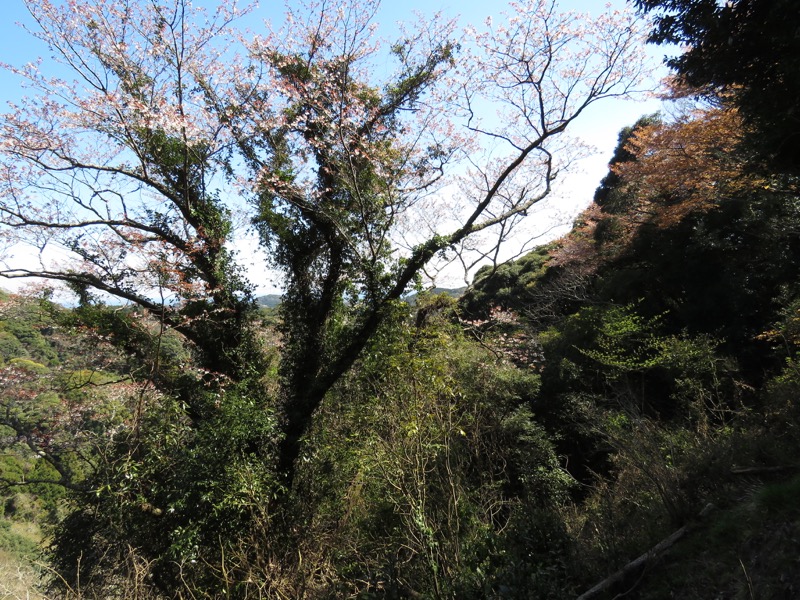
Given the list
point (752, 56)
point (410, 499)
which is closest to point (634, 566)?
point (410, 499)

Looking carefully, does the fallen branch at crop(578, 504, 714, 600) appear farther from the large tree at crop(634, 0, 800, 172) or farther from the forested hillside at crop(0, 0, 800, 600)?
the large tree at crop(634, 0, 800, 172)

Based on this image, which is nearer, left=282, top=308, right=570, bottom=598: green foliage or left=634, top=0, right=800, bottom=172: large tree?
left=634, top=0, right=800, bottom=172: large tree

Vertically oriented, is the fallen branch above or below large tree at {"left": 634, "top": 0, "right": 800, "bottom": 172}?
below

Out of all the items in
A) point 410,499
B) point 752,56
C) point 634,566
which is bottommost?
point 634,566

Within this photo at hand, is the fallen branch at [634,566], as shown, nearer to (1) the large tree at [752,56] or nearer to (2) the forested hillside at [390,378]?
(2) the forested hillside at [390,378]

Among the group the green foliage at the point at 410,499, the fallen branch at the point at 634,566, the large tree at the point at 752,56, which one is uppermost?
the large tree at the point at 752,56

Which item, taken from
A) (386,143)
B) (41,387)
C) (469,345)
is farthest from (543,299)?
(41,387)

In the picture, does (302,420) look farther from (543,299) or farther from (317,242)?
(543,299)

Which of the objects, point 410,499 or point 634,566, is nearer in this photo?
point 634,566

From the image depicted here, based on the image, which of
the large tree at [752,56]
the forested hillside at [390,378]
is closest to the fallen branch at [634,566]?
the forested hillside at [390,378]

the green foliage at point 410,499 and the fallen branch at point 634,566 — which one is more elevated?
the green foliage at point 410,499

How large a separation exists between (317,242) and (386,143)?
7.73 ft

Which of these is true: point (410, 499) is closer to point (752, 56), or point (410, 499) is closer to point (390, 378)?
point (390, 378)

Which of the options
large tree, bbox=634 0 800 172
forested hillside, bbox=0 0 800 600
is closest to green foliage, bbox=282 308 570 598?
forested hillside, bbox=0 0 800 600
